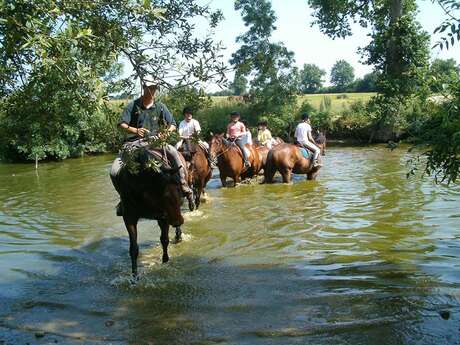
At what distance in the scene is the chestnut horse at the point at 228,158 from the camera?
1438cm

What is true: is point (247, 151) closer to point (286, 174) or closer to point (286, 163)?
point (286, 163)

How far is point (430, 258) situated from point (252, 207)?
18.2 ft

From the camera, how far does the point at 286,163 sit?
16.2m

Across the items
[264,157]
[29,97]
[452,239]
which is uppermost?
[29,97]

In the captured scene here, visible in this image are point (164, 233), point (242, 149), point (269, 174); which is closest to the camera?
point (164, 233)

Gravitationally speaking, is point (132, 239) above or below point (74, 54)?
below

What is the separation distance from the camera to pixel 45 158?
29828mm

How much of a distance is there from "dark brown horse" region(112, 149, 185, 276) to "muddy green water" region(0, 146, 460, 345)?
899mm

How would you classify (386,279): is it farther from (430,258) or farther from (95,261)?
(95,261)

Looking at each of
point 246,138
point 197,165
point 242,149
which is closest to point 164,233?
point 197,165

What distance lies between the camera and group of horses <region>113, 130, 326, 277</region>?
644 cm

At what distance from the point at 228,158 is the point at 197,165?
9.83ft

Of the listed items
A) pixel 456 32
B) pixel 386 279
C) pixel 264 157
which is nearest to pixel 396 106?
pixel 264 157

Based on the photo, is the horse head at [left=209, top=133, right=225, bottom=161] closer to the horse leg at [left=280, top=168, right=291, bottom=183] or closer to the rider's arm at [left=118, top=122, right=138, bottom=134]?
the horse leg at [left=280, top=168, right=291, bottom=183]
